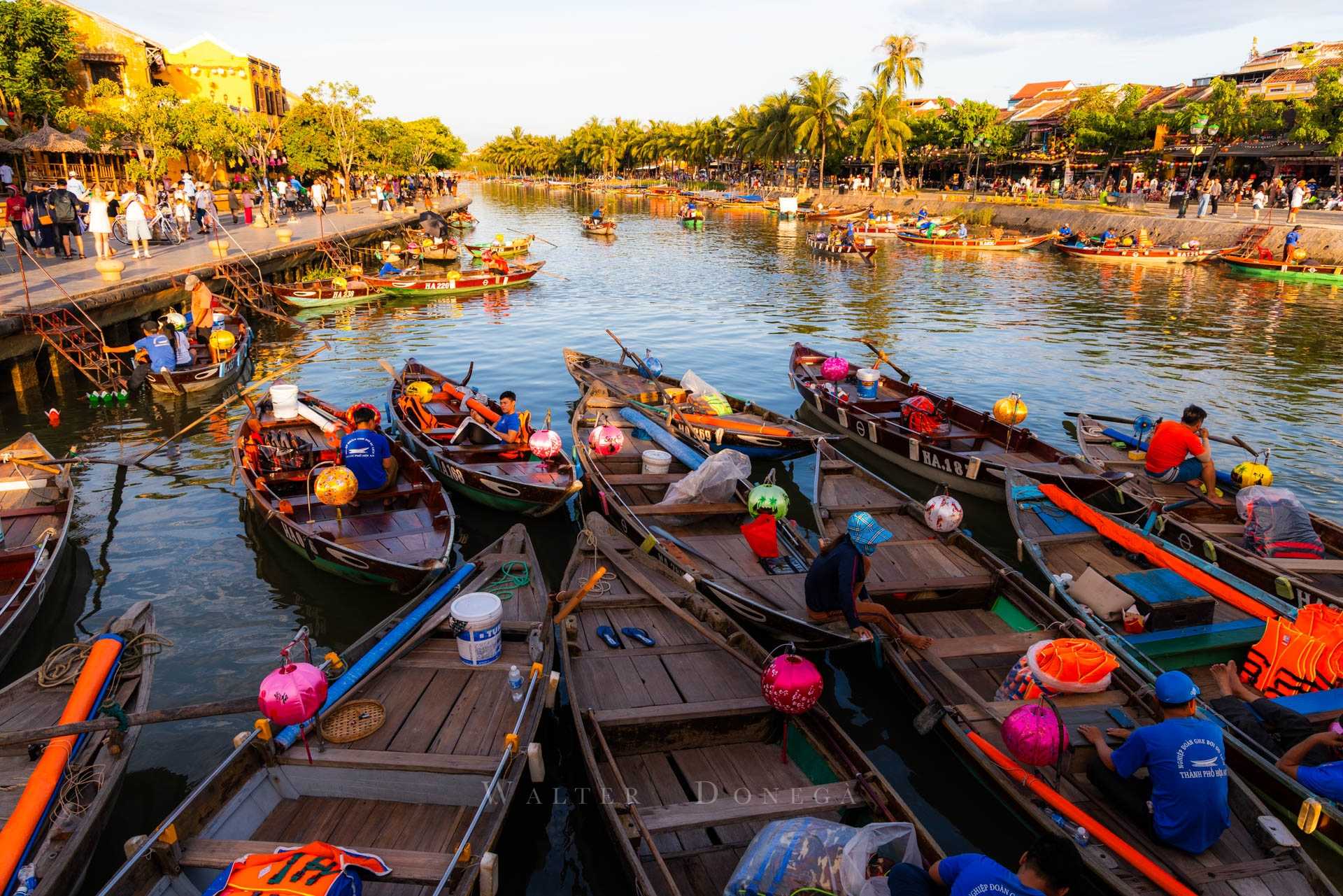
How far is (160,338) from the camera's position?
20.2m

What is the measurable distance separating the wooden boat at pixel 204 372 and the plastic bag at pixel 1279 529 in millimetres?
23969

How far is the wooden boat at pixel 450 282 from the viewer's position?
36.3m

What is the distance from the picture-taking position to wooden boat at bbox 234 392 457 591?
11.1 metres

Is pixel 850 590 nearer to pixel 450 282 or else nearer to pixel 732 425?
pixel 732 425

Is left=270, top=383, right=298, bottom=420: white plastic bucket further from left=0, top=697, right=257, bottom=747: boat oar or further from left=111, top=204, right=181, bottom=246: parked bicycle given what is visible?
left=111, top=204, right=181, bottom=246: parked bicycle

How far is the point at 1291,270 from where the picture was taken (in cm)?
4156

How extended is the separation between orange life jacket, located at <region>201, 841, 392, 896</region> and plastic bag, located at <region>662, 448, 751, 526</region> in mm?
8036

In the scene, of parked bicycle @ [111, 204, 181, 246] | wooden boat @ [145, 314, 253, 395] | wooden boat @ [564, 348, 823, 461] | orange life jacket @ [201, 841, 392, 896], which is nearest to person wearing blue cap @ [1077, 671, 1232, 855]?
orange life jacket @ [201, 841, 392, 896]

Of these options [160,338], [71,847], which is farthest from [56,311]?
[71,847]

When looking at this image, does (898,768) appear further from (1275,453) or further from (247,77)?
(247,77)

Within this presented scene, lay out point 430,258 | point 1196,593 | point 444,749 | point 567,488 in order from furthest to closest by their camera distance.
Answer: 1. point 430,258
2. point 567,488
3. point 1196,593
4. point 444,749

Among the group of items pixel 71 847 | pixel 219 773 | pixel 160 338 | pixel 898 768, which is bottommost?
pixel 898 768

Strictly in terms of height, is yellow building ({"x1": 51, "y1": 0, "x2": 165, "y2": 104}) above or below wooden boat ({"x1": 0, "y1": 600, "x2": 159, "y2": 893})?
above

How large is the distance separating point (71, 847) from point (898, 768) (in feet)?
27.1
